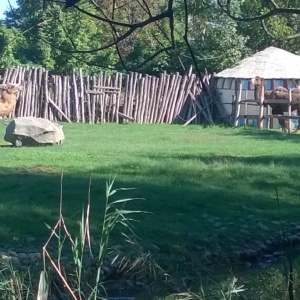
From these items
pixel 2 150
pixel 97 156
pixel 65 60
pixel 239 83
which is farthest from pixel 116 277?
pixel 65 60

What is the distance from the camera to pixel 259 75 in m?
29.8

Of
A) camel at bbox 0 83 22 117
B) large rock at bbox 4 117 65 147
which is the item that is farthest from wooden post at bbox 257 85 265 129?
large rock at bbox 4 117 65 147

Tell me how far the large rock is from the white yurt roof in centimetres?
1106

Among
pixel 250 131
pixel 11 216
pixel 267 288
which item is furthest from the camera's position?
pixel 250 131

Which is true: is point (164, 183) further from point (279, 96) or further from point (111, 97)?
point (111, 97)

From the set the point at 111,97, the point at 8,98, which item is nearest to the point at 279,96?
the point at 111,97

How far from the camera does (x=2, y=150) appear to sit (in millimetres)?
18391

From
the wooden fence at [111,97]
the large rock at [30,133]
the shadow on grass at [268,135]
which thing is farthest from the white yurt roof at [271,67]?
the large rock at [30,133]

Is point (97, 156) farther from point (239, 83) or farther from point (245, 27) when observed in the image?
point (245, 27)

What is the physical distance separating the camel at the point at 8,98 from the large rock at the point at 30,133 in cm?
683

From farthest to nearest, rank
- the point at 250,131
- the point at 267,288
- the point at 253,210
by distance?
1. the point at 250,131
2. the point at 253,210
3. the point at 267,288

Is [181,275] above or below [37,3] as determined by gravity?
below

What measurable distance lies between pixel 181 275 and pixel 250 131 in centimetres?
1664

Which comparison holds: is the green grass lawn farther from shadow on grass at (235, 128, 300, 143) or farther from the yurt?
the yurt
